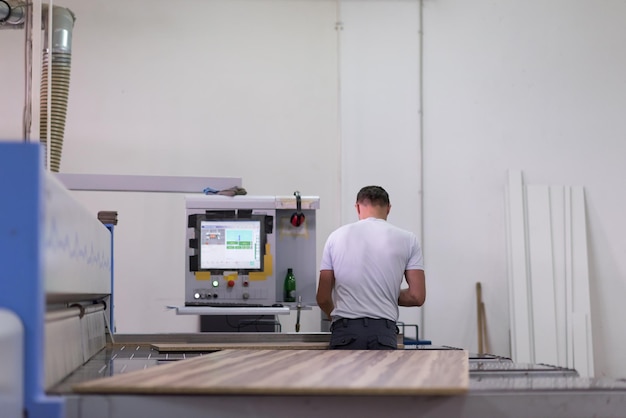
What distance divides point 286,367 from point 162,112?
4.88m

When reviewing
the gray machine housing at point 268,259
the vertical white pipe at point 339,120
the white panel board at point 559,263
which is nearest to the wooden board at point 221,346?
the gray machine housing at point 268,259

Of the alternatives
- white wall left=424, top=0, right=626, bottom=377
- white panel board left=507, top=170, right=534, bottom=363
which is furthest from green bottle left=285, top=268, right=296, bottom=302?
white panel board left=507, top=170, right=534, bottom=363

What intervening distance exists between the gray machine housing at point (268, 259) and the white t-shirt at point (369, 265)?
1271 mm

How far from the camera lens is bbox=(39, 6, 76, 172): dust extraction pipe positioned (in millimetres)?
5391

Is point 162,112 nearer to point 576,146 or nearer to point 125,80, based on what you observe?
point 125,80

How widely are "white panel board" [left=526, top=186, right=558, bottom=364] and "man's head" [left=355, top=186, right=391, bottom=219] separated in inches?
99.4

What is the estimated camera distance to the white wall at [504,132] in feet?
22.1

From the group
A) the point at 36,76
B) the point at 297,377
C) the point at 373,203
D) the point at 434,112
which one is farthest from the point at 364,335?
the point at 434,112

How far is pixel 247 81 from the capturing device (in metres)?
6.82

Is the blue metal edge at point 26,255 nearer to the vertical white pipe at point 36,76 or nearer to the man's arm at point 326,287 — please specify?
the vertical white pipe at point 36,76

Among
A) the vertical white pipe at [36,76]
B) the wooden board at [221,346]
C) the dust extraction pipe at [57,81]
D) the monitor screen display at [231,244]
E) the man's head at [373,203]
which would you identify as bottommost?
the wooden board at [221,346]

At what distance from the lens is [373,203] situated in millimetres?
4305

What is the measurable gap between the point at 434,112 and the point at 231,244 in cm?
227

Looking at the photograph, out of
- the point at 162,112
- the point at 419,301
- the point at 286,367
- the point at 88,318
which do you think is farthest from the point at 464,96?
the point at 286,367
